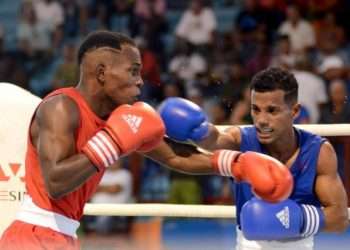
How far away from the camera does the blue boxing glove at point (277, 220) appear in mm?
3242

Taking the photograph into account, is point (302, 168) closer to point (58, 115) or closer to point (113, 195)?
point (58, 115)

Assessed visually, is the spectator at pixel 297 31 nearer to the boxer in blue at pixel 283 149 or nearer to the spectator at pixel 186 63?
the spectator at pixel 186 63

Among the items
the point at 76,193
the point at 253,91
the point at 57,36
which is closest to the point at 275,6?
the point at 57,36

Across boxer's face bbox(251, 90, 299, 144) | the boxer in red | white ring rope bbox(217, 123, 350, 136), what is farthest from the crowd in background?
the boxer in red

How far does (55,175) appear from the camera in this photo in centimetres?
295

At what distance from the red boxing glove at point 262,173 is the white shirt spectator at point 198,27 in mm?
4735

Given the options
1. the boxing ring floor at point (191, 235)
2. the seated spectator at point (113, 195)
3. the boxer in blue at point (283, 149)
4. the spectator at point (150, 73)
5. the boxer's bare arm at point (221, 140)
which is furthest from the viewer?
the spectator at point (150, 73)

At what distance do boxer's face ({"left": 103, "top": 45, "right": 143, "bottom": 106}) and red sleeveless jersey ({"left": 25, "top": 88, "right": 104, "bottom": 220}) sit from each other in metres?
0.10

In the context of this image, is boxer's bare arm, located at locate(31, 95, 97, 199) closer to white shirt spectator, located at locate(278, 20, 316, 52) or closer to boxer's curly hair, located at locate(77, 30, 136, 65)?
boxer's curly hair, located at locate(77, 30, 136, 65)

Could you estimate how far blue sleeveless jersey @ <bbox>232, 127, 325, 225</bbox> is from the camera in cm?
346

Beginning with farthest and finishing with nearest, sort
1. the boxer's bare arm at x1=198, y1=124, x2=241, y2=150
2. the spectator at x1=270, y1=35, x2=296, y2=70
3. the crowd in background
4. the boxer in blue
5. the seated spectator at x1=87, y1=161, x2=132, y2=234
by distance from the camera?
the spectator at x1=270, y1=35, x2=296, y2=70
the crowd in background
the seated spectator at x1=87, y1=161, x2=132, y2=234
the boxer's bare arm at x1=198, y1=124, x2=241, y2=150
the boxer in blue

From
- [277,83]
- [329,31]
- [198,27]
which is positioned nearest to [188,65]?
[198,27]

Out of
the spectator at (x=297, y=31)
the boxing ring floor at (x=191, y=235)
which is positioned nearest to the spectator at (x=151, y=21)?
the spectator at (x=297, y=31)

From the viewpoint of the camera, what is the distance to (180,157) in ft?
11.3
